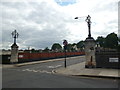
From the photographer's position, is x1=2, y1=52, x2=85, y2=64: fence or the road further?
x1=2, y1=52, x2=85, y2=64: fence

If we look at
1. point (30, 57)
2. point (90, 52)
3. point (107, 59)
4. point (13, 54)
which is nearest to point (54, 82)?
point (107, 59)

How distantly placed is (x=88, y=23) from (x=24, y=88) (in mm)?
13427

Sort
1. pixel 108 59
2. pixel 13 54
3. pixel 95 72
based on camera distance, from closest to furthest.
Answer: pixel 95 72 < pixel 108 59 < pixel 13 54

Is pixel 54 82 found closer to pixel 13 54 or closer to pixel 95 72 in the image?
pixel 95 72

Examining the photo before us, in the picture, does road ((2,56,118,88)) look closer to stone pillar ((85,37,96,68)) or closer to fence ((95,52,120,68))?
fence ((95,52,120,68))

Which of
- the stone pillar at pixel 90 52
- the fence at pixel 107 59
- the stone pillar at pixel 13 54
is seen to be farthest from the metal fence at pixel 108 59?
the stone pillar at pixel 13 54

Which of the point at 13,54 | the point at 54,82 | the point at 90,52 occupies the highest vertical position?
the point at 90,52

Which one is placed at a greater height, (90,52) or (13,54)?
Result: (90,52)

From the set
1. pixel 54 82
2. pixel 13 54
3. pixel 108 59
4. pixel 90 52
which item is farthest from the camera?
pixel 13 54

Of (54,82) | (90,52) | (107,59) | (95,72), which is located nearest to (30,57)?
(90,52)

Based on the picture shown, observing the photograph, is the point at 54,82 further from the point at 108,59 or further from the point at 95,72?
the point at 108,59

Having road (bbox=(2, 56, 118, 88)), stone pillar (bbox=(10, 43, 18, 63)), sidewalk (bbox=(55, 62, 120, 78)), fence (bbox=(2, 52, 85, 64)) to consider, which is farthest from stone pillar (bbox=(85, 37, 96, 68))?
fence (bbox=(2, 52, 85, 64))

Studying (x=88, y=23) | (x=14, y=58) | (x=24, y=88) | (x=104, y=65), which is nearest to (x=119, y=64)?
(x=104, y=65)

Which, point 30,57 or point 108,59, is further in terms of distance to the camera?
point 30,57
